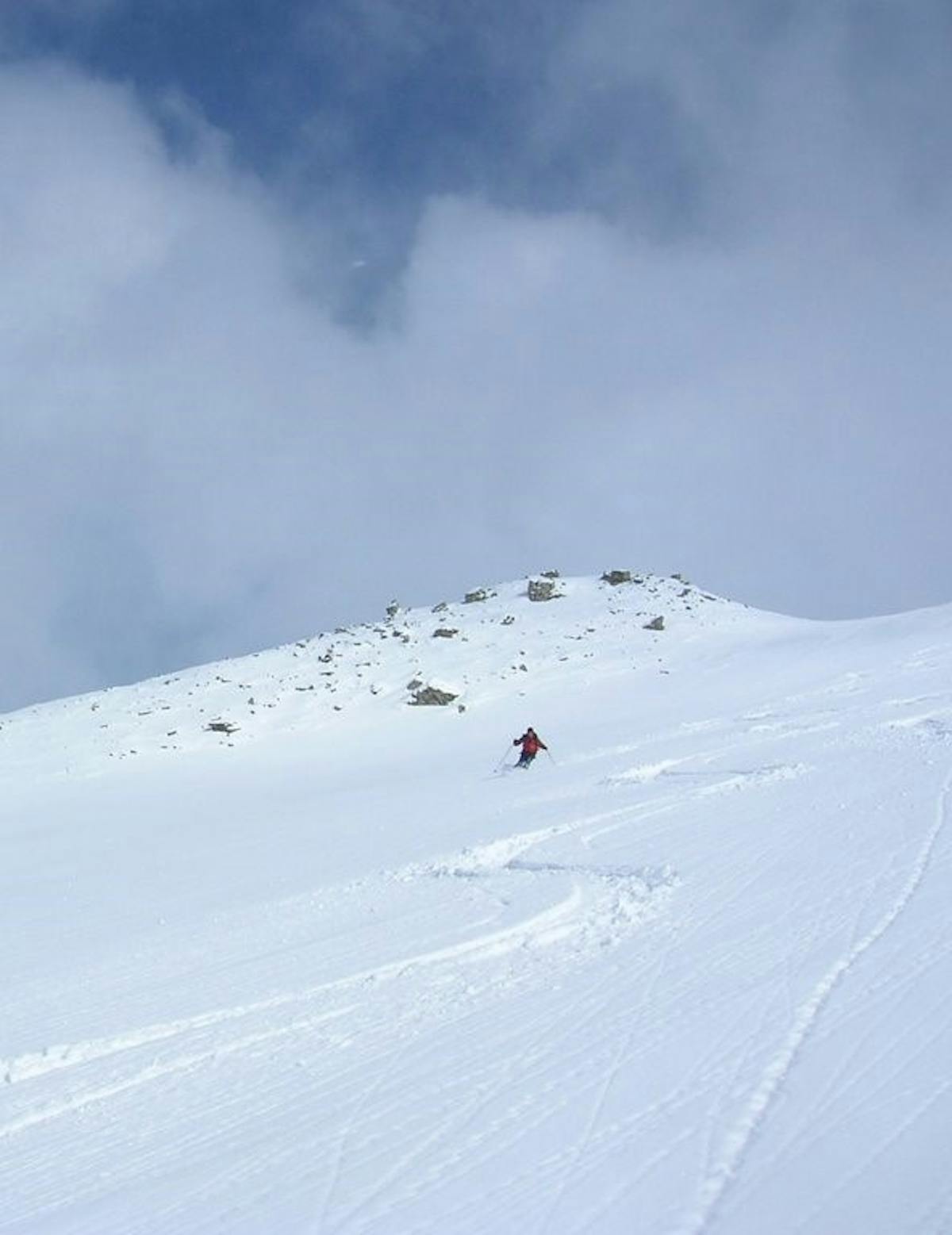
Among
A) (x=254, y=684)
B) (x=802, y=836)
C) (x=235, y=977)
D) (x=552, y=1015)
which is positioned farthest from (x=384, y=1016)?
(x=254, y=684)

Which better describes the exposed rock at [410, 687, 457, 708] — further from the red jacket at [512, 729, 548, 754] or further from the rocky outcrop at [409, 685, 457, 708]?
the red jacket at [512, 729, 548, 754]

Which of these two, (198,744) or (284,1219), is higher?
(198,744)

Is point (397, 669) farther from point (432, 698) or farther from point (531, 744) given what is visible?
point (531, 744)

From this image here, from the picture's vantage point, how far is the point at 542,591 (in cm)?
4672

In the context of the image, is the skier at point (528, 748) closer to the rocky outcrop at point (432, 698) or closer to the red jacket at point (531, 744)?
the red jacket at point (531, 744)

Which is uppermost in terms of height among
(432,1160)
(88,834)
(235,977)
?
(88,834)

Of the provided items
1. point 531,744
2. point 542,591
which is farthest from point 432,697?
point 542,591

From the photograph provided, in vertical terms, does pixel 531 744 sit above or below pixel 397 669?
below

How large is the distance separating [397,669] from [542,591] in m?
12.3

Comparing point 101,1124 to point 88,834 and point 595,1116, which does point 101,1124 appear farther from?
point 88,834

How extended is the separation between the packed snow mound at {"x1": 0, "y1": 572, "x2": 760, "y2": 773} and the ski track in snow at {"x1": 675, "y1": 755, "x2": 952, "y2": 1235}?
919 inches

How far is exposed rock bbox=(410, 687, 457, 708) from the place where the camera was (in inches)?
1246

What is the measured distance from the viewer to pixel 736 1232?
12.3 feet

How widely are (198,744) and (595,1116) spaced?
2494 cm
